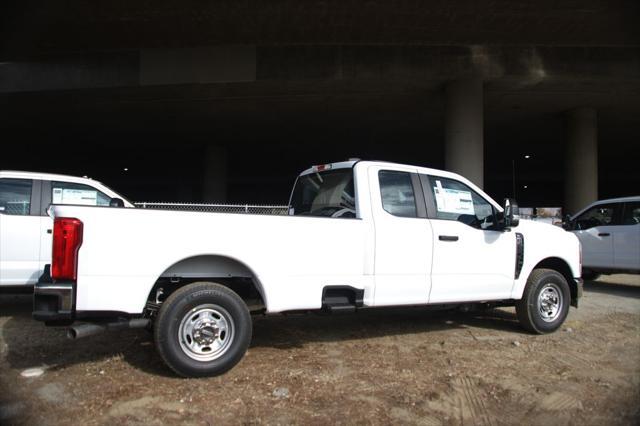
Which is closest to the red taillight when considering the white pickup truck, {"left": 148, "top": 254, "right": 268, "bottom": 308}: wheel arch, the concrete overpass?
the white pickup truck

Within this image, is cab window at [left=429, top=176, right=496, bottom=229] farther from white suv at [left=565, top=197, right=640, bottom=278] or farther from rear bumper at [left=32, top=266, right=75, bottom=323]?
white suv at [left=565, top=197, right=640, bottom=278]

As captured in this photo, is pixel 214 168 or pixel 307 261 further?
pixel 214 168

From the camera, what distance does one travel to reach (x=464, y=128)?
17.1 metres

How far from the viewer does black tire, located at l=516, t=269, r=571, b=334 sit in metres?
6.35

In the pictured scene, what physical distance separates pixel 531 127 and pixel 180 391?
904 inches

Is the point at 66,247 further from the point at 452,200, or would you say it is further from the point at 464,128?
the point at 464,128

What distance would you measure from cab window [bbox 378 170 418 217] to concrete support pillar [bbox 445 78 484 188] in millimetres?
11841

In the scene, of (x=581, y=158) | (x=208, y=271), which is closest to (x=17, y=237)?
(x=208, y=271)

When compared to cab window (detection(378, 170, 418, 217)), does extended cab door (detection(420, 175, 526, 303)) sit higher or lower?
lower

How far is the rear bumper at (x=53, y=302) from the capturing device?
13.4 feet

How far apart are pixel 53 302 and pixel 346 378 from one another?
2.60 metres

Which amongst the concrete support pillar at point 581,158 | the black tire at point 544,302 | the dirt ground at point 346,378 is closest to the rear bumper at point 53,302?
the dirt ground at point 346,378

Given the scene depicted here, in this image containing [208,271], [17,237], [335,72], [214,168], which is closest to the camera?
[208,271]

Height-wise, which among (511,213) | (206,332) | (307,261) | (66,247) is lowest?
(206,332)
